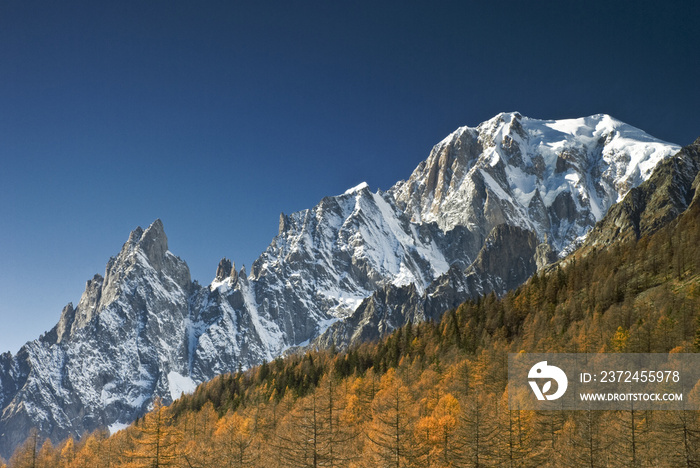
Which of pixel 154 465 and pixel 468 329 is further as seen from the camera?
pixel 468 329

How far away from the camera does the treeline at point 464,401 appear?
183 feet

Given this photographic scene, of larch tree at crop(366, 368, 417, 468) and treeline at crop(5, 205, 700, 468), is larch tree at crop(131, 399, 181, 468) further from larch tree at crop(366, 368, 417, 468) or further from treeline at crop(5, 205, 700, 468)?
larch tree at crop(366, 368, 417, 468)

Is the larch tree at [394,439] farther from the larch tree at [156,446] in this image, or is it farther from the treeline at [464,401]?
the larch tree at [156,446]

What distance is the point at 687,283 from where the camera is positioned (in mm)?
118875

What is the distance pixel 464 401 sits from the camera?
7431 cm

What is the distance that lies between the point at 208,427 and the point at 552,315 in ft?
241

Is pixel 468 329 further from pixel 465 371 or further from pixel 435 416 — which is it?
pixel 435 416

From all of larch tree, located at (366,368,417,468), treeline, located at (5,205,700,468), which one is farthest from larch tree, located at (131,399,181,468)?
larch tree, located at (366,368,417,468)

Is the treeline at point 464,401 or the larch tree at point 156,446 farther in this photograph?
the treeline at point 464,401

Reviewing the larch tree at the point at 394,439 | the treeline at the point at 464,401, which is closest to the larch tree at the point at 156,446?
the treeline at the point at 464,401

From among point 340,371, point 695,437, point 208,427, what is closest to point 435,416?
point 695,437

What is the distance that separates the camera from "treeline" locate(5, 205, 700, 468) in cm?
5588

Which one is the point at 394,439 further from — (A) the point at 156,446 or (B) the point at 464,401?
(B) the point at 464,401

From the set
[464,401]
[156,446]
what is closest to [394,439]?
[156,446]
